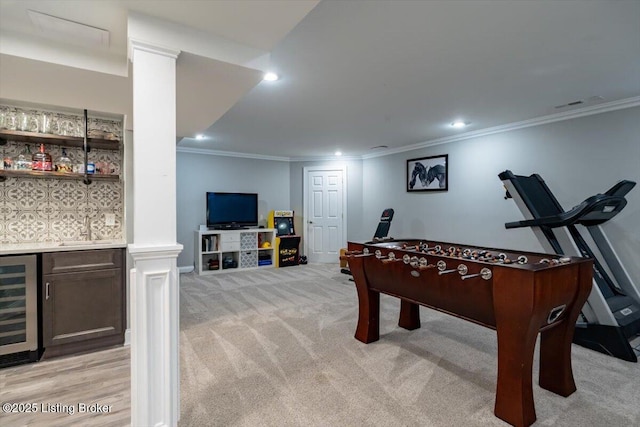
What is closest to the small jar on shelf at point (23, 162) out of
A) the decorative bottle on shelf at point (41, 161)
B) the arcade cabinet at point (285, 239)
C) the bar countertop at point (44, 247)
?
the decorative bottle on shelf at point (41, 161)

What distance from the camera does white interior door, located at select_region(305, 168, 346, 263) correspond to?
669cm

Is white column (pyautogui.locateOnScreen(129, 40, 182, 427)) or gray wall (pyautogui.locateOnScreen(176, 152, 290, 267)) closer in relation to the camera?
white column (pyautogui.locateOnScreen(129, 40, 182, 427))

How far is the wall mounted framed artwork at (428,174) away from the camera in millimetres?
4957

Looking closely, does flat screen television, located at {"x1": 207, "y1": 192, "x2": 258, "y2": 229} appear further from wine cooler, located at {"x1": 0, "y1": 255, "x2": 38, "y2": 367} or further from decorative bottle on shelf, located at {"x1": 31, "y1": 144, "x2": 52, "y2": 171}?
wine cooler, located at {"x1": 0, "y1": 255, "x2": 38, "y2": 367}

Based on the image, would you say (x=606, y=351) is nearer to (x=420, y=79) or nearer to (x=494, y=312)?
(x=494, y=312)

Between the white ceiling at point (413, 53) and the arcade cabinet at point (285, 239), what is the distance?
105 inches

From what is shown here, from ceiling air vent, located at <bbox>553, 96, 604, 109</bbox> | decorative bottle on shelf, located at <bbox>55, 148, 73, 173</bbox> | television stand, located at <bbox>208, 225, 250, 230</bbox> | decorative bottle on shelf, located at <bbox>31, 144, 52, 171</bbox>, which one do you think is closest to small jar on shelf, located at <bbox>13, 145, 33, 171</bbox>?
decorative bottle on shelf, located at <bbox>31, 144, 52, 171</bbox>

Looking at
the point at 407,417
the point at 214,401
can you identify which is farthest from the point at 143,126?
the point at 407,417

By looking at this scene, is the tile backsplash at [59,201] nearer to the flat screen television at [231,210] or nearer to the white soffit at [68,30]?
the white soffit at [68,30]

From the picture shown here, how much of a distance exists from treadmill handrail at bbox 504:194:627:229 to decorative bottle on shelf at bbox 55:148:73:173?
413 cm

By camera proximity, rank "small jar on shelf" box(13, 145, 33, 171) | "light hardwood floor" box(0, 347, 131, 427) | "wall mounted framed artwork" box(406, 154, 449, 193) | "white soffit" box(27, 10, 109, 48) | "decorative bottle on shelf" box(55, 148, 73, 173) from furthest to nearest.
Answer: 1. "wall mounted framed artwork" box(406, 154, 449, 193)
2. "decorative bottle on shelf" box(55, 148, 73, 173)
3. "small jar on shelf" box(13, 145, 33, 171)
4. "light hardwood floor" box(0, 347, 131, 427)
5. "white soffit" box(27, 10, 109, 48)

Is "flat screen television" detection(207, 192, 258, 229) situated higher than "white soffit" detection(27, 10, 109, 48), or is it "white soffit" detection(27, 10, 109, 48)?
"white soffit" detection(27, 10, 109, 48)

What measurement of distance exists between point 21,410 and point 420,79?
142 inches

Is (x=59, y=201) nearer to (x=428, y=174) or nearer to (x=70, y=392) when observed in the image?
(x=70, y=392)
